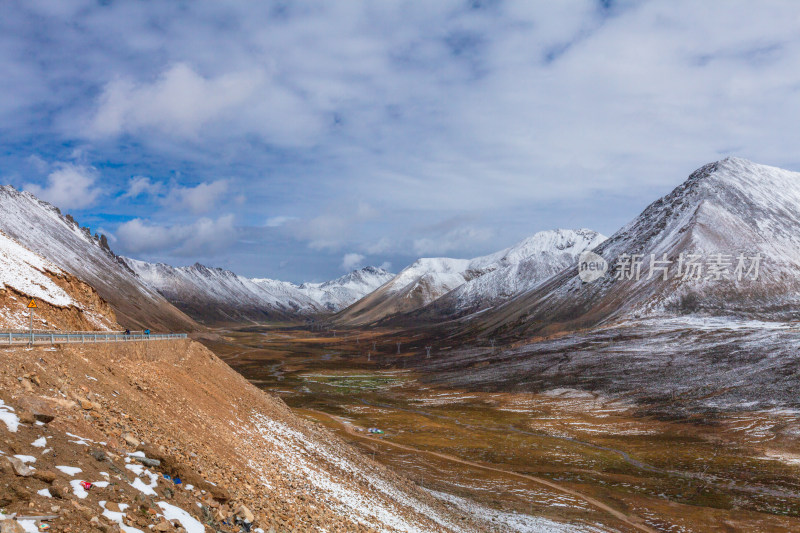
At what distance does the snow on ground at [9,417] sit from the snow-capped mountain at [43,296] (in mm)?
42877

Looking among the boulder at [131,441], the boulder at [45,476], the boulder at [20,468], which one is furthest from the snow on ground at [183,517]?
the boulder at [131,441]

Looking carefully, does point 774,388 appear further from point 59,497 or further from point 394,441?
point 59,497

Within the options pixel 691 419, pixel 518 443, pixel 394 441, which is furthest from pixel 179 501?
pixel 691 419

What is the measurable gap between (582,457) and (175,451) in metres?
73.8

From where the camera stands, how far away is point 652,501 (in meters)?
58.2

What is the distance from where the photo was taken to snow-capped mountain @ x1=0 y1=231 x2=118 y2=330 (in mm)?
56969

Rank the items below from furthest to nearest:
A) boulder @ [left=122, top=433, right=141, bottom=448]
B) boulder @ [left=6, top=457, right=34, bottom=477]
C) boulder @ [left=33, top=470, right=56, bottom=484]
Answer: boulder @ [left=122, top=433, right=141, bottom=448]
boulder @ [left=33, top=470, right=56, bottom=484]
boulder @ [left=6, top=457, right=34, bottom=477]

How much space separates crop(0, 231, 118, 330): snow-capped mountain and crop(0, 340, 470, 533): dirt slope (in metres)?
22.3

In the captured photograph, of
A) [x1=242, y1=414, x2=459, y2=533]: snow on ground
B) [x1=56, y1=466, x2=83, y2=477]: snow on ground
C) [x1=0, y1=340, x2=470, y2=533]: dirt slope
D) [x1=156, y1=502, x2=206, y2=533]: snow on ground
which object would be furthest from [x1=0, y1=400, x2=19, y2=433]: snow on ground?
[x1=242, y1=414, x2=459, y2=533]: snow on ground

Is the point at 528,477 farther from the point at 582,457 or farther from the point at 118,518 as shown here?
the point at 118,518

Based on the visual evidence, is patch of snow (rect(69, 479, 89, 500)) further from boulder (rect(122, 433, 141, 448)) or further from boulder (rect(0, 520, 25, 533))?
boulder (rect(122, 433, 141, 448))

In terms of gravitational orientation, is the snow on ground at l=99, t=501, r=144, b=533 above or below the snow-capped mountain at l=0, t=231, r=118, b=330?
below

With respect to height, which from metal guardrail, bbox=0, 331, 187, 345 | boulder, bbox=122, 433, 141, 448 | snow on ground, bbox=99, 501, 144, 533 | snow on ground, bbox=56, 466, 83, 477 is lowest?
snow on ground, bbox=99, 501, 144, 533

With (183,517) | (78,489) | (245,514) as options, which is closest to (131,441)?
(183,517)
